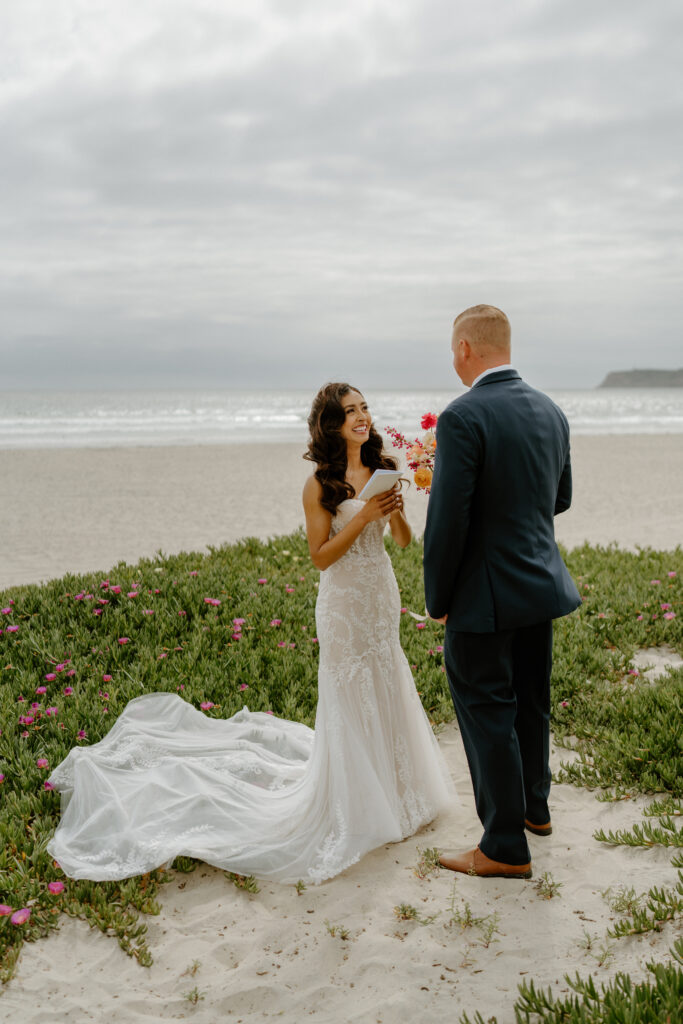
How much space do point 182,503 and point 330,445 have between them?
1330 cm

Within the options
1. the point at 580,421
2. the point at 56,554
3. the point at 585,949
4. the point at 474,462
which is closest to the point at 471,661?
the point at 474,462

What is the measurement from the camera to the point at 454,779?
5.00 m

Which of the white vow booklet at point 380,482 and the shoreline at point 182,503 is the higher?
the white vow booklet at point 380,482

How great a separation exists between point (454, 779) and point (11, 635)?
4385 mm

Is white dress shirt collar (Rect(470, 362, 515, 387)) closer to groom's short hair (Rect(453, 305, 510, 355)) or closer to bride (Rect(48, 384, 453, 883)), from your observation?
groom's short hair (Rect(453, 305, 510, 355))

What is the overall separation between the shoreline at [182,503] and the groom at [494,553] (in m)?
8.07

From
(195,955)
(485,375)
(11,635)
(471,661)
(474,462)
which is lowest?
(195,955)

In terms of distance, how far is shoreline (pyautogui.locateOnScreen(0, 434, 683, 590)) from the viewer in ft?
41.4

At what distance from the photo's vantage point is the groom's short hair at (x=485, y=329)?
3.50 m

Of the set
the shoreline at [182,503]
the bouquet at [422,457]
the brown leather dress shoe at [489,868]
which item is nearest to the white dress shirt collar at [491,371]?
the bouquet at [422,457]

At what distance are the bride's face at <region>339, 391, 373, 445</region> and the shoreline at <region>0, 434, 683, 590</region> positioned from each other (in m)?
7.41

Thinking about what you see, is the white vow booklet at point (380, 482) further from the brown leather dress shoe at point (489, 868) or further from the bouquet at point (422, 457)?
the brown leather dress shoe at point (489, 868)

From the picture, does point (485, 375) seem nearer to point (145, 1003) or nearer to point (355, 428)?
point (355, 428)

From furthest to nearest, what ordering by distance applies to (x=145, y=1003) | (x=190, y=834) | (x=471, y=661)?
(x=190, y=834) < (x=471, y=661) < (x=145, y=1003)
